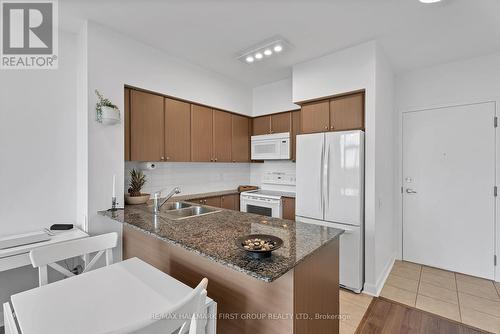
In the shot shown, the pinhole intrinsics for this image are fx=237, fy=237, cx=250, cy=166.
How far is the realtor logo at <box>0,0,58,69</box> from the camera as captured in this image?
1985 millimetres

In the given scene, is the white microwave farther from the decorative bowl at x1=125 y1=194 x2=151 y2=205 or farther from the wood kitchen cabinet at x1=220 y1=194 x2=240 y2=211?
the decorative bowl at x1=125 y1=194 x2=151 y2=205

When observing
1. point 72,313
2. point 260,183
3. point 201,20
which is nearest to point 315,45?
point 201,20

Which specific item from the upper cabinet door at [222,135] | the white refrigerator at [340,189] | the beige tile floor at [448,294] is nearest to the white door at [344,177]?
the white refrigerator at [340,189]

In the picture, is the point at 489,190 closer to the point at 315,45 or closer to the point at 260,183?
the point at 315,45

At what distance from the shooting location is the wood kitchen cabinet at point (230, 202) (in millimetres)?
3582

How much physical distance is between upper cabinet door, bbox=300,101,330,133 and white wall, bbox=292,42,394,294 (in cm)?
12

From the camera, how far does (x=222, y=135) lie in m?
3.66

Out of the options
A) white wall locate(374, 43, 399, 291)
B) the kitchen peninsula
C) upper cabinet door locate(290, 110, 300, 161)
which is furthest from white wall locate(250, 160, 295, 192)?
the kitchen peninsula

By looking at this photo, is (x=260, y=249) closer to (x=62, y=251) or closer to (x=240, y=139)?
(x=62, y=251)

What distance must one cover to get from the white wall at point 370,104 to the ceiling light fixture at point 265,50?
1.73ft

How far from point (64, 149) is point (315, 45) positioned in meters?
2.83

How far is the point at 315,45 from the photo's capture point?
8.63 feet

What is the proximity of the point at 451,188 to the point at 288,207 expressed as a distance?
2.09m

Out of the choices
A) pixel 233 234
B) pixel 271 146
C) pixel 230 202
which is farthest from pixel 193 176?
pixel 233 234
